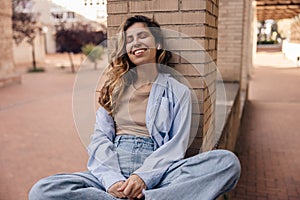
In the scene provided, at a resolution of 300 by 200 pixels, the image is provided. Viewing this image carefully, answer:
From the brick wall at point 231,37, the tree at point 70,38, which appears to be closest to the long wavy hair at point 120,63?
the brick wall at point 231,37

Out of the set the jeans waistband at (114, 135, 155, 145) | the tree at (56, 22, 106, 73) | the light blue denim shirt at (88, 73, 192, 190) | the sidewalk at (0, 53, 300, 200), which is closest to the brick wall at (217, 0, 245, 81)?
the sidewalk at (0, 53, 300, 200)

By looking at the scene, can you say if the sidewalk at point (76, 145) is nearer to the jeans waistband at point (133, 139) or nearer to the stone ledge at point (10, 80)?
the jeans waistband at point (133, 139)

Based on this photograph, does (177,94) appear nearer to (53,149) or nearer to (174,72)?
(174,72)

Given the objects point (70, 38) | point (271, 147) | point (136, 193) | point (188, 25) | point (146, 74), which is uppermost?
point (70, 38)

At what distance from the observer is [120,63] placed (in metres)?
1.68

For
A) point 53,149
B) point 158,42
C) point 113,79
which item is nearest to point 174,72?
point 158,42

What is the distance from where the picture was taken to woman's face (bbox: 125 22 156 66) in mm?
1605

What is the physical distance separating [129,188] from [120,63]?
0.64 metres

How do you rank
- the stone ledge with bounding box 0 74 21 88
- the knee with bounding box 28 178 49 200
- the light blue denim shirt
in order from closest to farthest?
the knee with bounding box 28 178 49 200 → the light blue denim shirt → the stone ledge with bounding box 0 74 21 88

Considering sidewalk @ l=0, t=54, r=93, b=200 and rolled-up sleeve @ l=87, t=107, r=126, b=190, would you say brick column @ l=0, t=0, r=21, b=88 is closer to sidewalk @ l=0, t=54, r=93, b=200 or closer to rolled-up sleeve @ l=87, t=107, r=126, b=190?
sidewalk @ l=0, t=54, r=93, b=200

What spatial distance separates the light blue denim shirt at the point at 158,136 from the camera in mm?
1473

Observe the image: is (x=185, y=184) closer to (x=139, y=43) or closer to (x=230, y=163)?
(x=230, y=163)

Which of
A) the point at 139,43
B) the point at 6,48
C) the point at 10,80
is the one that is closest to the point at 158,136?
the point at 139,43

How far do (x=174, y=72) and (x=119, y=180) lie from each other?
68 centimetres
